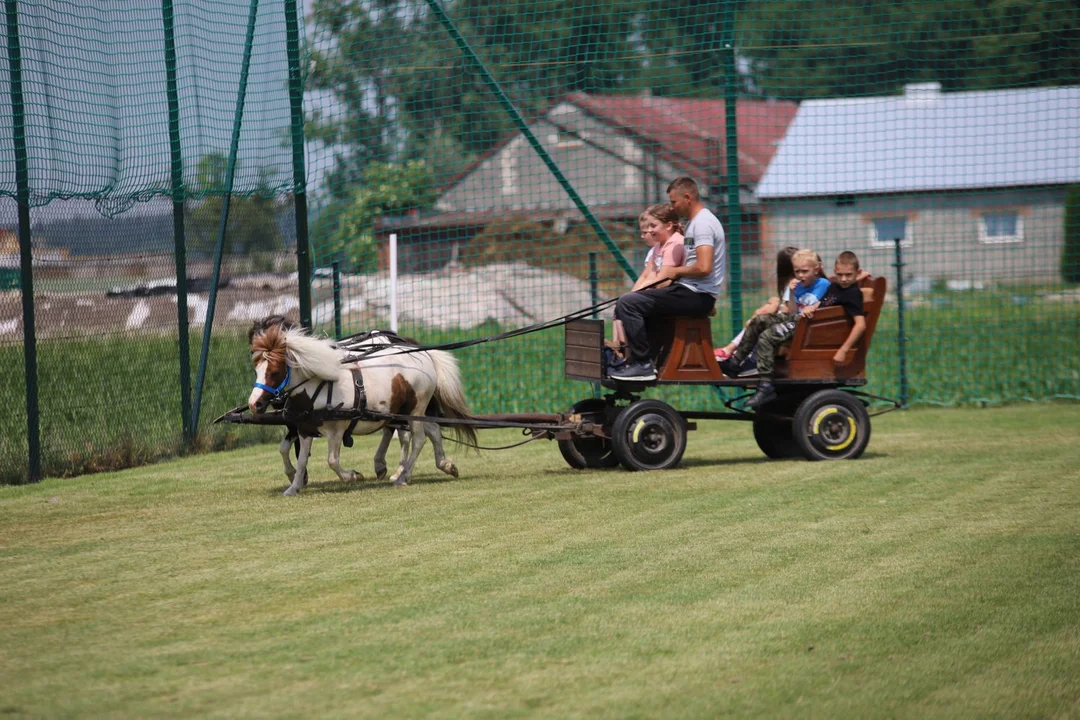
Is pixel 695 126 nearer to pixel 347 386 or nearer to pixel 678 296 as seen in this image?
pixel 678 296

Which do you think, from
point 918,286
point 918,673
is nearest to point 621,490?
point 918,673

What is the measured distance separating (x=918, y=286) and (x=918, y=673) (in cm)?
1771

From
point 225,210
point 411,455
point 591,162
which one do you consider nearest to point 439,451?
point 411,455

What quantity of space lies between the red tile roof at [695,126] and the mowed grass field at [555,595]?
274 inches

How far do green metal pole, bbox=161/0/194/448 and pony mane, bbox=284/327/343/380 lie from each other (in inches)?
116

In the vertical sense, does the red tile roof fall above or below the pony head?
above

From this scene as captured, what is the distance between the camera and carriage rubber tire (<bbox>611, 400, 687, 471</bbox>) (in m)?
9.80

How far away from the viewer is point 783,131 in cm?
1744

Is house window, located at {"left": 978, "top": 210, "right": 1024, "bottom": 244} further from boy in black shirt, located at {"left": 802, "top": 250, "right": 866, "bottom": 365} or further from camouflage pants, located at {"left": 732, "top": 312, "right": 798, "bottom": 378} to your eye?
camouflage pants, located at {"left": 732, "top": 312, "right": 798, "bottom": 378}

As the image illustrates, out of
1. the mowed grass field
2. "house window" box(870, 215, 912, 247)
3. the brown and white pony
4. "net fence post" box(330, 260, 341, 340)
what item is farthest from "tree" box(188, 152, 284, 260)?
"house window" box(870, 215, 912, 247)

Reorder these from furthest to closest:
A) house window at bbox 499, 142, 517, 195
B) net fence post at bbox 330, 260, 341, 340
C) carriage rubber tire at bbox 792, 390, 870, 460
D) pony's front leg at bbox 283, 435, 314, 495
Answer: house window at bbox 499, 142, 517, 195, net fence post at bbox 330, 260, 341, 340, carriage rubber tire at bbox 792, 390, 870, 460, pony's front leg at bbox 283, 435, 314, 495

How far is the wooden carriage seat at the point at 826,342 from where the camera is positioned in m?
10.0

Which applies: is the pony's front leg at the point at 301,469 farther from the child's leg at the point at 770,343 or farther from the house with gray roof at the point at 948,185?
the house with gray roof at the point at 948,185

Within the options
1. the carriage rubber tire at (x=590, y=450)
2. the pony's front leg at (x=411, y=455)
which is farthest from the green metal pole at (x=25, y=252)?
the carriage rubber tire at (x=590, y=450)
